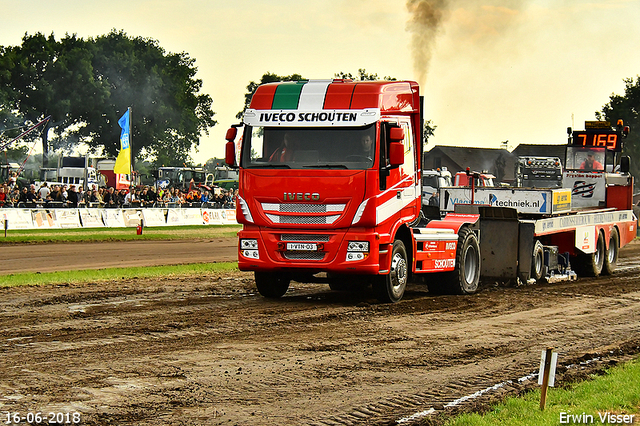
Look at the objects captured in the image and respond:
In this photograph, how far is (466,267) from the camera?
15.3 metres

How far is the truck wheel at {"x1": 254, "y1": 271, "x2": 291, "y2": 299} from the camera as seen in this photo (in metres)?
13.7

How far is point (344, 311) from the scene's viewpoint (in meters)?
12.3

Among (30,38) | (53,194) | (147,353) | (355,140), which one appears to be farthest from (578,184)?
(30,38)

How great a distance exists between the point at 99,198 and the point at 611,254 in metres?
26.7

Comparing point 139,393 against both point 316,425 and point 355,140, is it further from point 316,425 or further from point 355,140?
point 355,140

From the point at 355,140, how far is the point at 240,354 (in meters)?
4.62

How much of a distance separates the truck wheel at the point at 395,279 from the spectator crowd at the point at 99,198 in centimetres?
2486

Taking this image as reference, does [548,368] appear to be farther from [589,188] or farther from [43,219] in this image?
[43,219]

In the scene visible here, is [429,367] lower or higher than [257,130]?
lower

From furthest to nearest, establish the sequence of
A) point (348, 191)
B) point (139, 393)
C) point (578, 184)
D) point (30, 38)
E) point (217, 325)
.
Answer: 1. point (30, 38)
2. point (578, 184)
3. point (348, 191)
4. point (217, 325)
5. point (139, 393)

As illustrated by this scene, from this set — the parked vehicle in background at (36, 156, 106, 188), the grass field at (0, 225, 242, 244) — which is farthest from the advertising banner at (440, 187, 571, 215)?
the parked vehicle in background at (36, 156, 106, 188)

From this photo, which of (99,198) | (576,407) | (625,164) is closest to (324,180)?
(576,407)

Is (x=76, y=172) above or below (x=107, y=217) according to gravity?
above

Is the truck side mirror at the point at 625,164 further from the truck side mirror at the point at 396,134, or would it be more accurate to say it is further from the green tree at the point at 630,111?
the green tree at the point at 630,111
